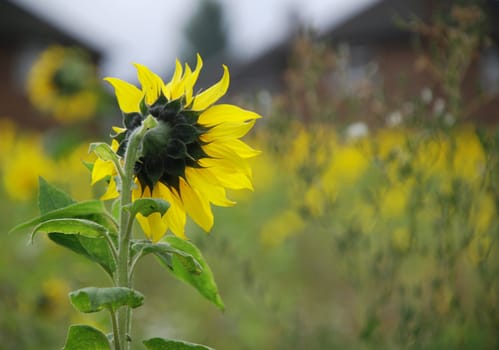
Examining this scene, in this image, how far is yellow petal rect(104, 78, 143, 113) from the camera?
77 centimetres

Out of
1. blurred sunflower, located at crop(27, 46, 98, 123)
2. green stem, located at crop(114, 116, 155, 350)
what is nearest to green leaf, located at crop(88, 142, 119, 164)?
green stem, located at crop(114, 116, 155, 350)

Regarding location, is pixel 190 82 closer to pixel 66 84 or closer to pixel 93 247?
pixel 93 247

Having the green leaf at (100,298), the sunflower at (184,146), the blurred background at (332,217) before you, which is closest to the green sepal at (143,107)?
the sunflower at (184,146)

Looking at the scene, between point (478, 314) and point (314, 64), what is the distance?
70cm

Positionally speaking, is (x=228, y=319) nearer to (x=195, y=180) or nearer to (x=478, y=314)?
(x=478, y=314)

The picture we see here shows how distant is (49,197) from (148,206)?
6.0 inches

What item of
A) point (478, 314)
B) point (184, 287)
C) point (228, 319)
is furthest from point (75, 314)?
point (478, 314)

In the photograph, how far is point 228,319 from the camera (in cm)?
238

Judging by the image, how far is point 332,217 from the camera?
1.83 metres

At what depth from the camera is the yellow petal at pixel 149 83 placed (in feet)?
2.54

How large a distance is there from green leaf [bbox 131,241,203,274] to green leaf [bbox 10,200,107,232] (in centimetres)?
5

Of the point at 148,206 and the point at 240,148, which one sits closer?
the point at 148,206

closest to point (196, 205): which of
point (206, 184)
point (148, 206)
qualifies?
point (206, 184)

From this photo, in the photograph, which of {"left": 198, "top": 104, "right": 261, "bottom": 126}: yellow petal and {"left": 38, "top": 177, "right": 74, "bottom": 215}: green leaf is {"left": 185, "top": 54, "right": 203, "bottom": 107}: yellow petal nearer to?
{"left": 198, "top": 104, "right": 261, "bottom": 126}: yellow petal
